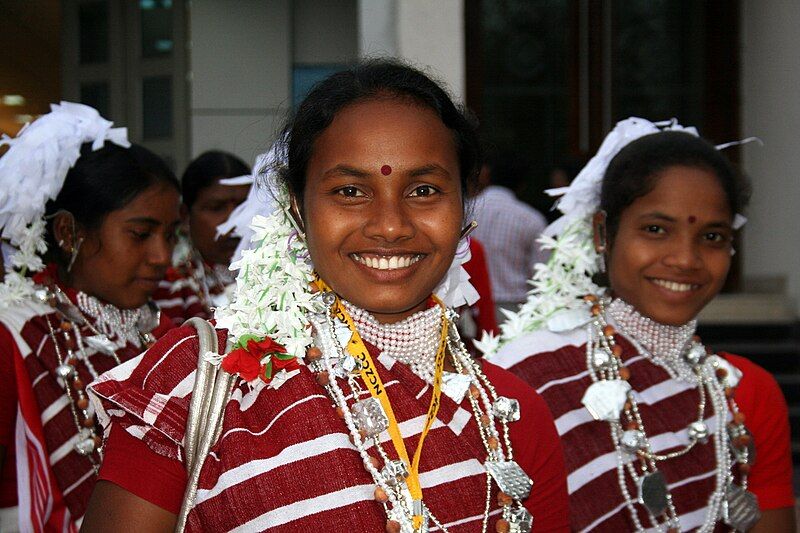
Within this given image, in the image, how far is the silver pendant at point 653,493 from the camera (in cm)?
260

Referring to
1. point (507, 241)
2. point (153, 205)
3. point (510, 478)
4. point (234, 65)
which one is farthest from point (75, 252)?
point (234, 65)

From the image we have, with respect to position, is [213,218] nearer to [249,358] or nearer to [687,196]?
[687,196]

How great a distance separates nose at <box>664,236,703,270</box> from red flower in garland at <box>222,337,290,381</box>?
50.9 inches

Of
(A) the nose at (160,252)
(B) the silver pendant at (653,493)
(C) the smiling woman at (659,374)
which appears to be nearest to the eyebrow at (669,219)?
(C) the smiling woman at (659,374)

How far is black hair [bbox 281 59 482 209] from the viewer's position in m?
2.04

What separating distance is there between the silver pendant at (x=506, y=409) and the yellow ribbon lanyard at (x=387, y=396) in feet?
0.41

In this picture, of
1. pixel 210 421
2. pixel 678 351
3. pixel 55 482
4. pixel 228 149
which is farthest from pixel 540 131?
pixel 210 421

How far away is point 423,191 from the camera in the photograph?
202 centimetres

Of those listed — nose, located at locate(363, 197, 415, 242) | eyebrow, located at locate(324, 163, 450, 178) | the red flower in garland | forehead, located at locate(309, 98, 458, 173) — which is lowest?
the red flower in garland

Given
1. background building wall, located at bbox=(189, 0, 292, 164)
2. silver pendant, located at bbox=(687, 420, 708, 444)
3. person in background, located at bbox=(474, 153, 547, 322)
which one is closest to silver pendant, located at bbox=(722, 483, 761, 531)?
silver pendant, located at bbox=(687, 420, 708, 444)

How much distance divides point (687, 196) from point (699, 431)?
0.64 meters

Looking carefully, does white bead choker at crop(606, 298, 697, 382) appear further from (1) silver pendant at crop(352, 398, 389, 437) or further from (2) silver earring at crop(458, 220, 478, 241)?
(1) silver pendant at crop(352, 398, 389, 437)

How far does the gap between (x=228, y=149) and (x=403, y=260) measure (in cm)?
725

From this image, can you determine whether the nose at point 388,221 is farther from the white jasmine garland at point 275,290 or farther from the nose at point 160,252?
the nose at point 160,252
